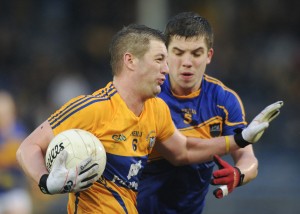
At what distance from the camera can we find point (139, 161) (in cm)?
585

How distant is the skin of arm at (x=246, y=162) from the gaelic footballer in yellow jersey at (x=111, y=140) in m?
1.07

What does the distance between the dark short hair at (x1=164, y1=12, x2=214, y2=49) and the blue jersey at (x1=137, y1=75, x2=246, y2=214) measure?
0.42m

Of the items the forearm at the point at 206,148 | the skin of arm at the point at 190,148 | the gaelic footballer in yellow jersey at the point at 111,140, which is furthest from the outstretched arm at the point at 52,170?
the forearm at the point at 206,148

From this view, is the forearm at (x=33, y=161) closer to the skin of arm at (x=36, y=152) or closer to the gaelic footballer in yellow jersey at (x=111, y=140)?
the skin of arm at (x=36, y=152)

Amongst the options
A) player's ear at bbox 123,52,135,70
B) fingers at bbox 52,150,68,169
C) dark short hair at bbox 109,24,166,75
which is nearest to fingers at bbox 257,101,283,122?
dark short hair at bbox 109,24,166,75

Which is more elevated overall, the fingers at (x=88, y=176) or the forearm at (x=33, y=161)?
the forearm at (x=33, y=161)

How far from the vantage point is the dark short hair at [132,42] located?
18.9ft

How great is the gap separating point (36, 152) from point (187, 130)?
1698 millimetres

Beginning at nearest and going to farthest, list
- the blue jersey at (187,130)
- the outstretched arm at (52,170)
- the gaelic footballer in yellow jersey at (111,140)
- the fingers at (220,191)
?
the outstretched arm at (52,170) → the gaelic footballer in yellow jersey at (111,140) → the fingers at (220,191) → the blue jersey at (187,130)

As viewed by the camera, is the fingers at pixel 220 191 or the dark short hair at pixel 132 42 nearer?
the dark short hair at pixel 132 42

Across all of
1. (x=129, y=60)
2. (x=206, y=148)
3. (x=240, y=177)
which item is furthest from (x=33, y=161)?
(x=240, y=177)

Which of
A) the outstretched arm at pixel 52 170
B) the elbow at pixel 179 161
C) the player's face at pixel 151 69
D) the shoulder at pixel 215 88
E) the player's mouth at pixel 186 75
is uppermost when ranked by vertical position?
the player's face at pixel 151 69

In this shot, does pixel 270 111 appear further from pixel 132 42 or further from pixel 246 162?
pixel 132 42

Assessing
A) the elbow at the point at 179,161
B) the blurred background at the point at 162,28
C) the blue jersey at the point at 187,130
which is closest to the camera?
the elbow at the point at 179,161
